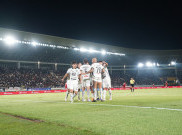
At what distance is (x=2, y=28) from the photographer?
38.8 meters

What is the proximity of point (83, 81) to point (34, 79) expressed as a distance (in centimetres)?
3503

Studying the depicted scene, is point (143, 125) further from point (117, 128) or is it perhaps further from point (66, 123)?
point (66, 123)

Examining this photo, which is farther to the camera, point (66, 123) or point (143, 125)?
point (66, 123)

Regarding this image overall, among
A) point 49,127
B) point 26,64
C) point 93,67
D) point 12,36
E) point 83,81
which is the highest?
point 12,36

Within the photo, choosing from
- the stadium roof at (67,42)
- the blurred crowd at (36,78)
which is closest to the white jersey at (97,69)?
the blurred crowd at (36,78)

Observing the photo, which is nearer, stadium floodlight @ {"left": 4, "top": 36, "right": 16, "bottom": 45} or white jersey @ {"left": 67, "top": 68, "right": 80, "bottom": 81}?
white jersey @ {"left": 67, "top": 68, "right": 80, "bottom": 81}

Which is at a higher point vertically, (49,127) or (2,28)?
(2,28)

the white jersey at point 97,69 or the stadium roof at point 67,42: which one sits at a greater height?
the stadium roof at point 67,42

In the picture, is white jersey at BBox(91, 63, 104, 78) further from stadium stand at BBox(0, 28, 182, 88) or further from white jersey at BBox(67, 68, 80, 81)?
stadium stand at BBox(0, 28, 182, 88)

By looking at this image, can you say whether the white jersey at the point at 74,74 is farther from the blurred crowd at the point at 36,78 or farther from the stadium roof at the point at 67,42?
the stadium roof at the point at 67,42

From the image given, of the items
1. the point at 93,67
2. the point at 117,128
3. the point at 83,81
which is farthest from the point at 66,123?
the point at 83,81

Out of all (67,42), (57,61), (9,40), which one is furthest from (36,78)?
(57,61)

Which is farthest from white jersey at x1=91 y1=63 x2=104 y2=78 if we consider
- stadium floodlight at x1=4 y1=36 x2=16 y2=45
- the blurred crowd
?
stadium floodlight at x1=4 y1=36 x2=16 y2=45

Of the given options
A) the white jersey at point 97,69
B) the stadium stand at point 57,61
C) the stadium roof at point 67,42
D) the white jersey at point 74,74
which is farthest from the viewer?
the stadium stand at point 57,61
